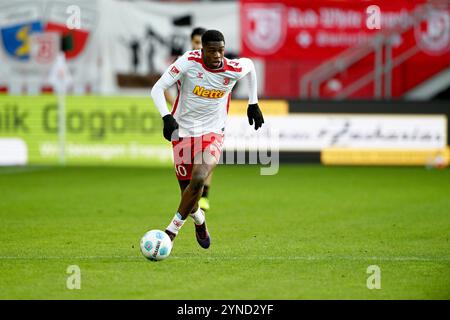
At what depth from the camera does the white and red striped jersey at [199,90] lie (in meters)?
9.37

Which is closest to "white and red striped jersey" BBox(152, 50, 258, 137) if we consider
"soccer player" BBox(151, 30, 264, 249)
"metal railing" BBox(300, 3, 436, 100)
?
"soccer player" BBox(151, 30, 264, 249)

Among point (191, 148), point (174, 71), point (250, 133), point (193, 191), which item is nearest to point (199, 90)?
point (174, 71)

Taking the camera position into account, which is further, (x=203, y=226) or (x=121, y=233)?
(x=121, y=233)

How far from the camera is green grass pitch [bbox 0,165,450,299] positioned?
7703 millimetres

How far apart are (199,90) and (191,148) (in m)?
0.60

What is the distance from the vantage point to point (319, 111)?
846 inches

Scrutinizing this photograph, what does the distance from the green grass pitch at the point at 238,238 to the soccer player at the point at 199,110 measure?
→ 1.92ft

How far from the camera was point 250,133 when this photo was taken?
21000 millimetres

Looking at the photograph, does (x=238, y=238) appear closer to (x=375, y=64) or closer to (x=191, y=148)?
(x=191, y=148)

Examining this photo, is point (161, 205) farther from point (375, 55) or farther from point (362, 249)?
point (375, 55)

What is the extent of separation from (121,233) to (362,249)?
9.55 feet

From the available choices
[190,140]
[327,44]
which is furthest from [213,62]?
[327,44]

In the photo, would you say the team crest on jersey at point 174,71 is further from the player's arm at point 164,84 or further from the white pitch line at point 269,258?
the white pitch line at point 269,258

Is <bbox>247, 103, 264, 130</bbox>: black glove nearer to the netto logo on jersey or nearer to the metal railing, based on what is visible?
the netto logo on jersey
